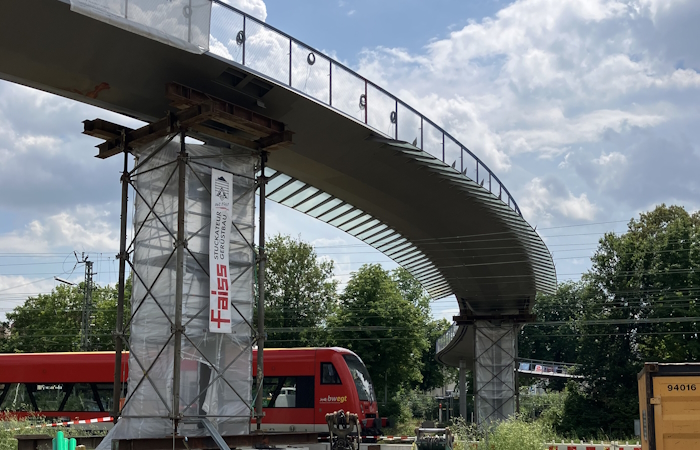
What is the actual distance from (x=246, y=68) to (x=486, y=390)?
70.9 ft

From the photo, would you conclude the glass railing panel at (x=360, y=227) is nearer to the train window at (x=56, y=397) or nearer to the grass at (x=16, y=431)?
the train window at (x=56, y=397)

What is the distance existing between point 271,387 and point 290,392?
0.73m

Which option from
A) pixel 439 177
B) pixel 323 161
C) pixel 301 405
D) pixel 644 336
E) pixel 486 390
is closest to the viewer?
pixel 323 161

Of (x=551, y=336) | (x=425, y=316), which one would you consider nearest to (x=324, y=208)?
(x=425, y=316)

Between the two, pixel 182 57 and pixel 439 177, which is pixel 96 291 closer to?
pixel 439 177

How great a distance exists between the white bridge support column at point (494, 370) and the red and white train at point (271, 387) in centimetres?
794

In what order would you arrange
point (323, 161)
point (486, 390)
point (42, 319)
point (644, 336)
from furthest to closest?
point (42, 319) < point (644, 336) < point (486, 390) < point (323, 161)

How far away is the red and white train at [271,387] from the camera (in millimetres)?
24375

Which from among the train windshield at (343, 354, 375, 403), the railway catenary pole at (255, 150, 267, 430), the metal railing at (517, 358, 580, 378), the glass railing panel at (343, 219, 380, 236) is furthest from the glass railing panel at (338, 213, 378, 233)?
the metal railing at (517, 358, 580, 378)

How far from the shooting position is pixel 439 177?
21.8 m

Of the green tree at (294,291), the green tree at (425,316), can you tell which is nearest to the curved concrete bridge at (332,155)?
the green tree at (294,291)

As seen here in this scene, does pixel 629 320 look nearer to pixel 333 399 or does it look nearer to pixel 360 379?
pixel 360 379

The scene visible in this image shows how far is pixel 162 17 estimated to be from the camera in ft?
43.9

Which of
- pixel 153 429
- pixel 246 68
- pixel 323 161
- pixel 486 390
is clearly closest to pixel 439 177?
pixel 323 161
